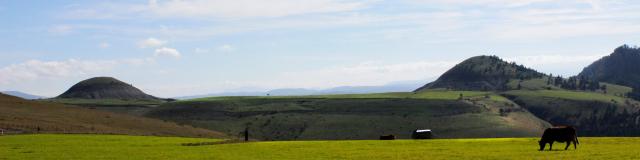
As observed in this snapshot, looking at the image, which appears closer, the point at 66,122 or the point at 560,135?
the point at 560,135

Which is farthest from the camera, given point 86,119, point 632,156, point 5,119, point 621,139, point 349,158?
point 86,119

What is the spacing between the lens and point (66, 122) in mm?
121312

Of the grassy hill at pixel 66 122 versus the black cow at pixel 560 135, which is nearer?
the black cow at pixel 560 135

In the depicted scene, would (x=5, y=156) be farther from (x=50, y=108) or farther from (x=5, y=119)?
(x=50, y=108)

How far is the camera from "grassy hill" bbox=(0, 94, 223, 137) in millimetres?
106188

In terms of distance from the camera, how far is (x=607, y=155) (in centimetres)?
4519

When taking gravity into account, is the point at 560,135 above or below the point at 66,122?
below

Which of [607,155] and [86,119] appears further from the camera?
[86,119]

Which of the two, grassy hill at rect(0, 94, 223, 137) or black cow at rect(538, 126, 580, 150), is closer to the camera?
black cow at rect(538, 126, 580, 150)

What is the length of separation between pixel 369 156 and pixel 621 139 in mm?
29636

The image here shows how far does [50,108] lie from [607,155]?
119 m

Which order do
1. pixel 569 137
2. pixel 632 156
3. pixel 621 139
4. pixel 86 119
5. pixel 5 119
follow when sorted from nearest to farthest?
pixel 632 156
pixel 569 137
pixel 621 139
pixel 5 119
pixel 86 119

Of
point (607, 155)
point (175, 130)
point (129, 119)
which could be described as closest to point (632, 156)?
point (607, 155)

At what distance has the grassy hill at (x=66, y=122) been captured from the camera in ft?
348
